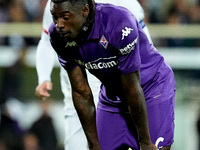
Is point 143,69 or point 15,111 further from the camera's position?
point 15,111

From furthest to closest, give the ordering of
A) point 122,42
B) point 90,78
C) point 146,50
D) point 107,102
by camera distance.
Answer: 1. point 90,78
2. point 107,102
3. point 146,50
4. point 122,42

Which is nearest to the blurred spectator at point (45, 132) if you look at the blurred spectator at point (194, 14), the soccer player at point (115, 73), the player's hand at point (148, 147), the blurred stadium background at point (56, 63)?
the blurred stadium background at point (56, 63)

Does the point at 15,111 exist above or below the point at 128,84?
below

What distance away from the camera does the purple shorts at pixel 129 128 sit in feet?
12.9

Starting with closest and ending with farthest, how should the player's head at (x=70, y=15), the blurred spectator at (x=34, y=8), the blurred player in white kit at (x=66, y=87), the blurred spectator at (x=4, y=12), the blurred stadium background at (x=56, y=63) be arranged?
the player's head at (x=70, y=15)
the blurred player in white kit at (x=66, y=87)
the blurred stadium background at (x=56, y=63)
the blurred spectator at (x=4, y=12)
the blurred spectator at (x=34, y=8)

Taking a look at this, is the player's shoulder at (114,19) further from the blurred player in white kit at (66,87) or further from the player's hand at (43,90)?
the player's hand at (43,90)

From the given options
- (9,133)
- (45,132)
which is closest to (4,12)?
(9,133)

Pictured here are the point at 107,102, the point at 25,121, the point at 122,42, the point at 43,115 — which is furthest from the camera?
the point at 25,121

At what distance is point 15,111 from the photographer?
8906 millimetres

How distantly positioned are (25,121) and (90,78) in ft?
14.1

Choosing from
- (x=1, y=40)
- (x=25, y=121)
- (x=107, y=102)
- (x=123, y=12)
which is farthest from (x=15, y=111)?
(x=123, y=12)

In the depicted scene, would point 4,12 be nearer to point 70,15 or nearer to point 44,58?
point 44,58

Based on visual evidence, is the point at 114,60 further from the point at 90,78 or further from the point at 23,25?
the point at 23,25

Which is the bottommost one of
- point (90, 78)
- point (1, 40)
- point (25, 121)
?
point (25, 121)
